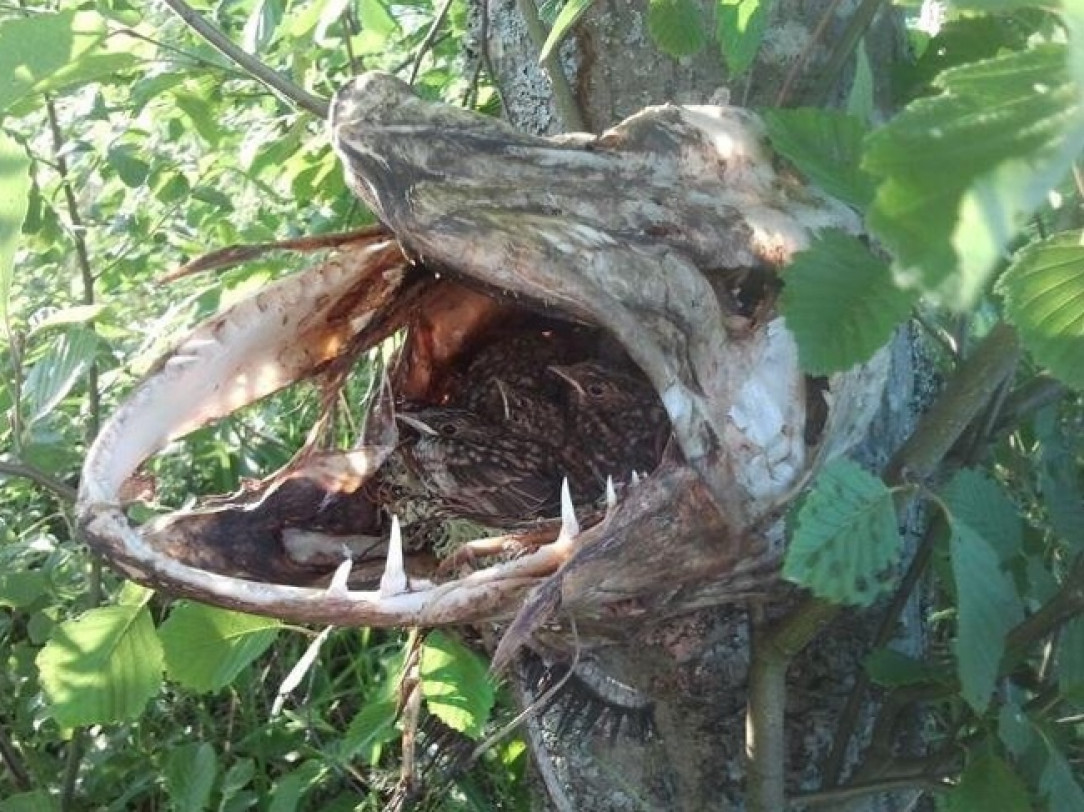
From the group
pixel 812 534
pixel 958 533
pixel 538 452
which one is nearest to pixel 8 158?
pixel 538 452

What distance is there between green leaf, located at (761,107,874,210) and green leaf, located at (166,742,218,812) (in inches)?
52.9

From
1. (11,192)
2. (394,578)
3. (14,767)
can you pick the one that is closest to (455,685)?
(394,578)

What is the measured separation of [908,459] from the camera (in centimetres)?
149

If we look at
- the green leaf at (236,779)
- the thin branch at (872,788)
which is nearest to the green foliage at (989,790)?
the thin branch at (872,788)

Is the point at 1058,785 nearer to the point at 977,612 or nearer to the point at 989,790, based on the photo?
the point at 989,790

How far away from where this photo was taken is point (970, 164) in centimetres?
66

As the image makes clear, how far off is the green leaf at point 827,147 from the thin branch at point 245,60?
67 centimetres

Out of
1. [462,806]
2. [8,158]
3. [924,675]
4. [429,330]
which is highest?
[8,158]

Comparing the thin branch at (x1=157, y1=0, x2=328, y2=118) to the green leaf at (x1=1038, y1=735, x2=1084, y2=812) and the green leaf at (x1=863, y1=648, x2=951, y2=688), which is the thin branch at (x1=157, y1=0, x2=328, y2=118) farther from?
the green leaf at (x1=1038, y1=735, x2=1084, y2=812)

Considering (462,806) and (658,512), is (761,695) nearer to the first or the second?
(658,512)

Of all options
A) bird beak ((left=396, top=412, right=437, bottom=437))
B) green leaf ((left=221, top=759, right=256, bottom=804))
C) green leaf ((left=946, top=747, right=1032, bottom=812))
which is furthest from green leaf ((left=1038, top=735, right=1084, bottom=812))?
green leaf ((left=221, top=759, right=256, bottom=804))

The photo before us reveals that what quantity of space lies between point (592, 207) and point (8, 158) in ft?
1.83

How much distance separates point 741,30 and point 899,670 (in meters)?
0.61

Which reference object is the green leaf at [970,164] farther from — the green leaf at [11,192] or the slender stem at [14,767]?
the slender stem at [14,767]
